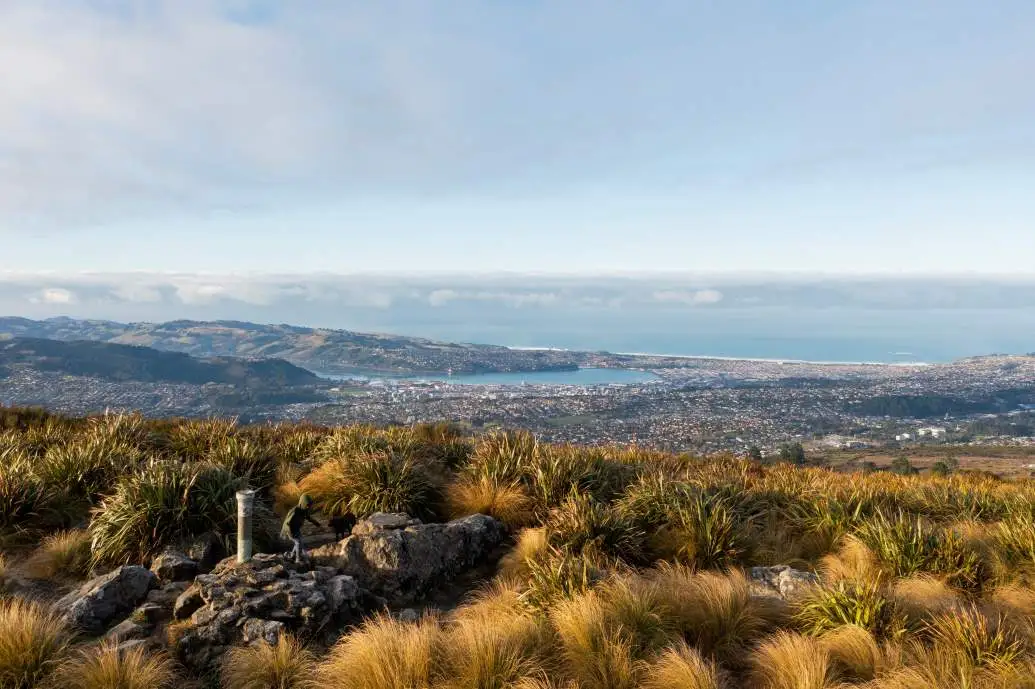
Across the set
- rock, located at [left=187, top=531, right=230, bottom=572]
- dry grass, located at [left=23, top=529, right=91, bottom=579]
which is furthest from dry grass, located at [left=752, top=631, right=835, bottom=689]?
dry grass, located at [left=23, top=529, right=91, bottom=579]

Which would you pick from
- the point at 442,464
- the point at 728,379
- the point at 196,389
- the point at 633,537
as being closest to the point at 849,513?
the point at 633,537

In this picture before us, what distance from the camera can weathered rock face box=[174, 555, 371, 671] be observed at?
5.56 metres

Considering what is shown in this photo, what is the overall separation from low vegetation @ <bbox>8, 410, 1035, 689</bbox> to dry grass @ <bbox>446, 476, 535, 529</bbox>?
0.12 ft

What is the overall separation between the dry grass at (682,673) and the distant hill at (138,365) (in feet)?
416

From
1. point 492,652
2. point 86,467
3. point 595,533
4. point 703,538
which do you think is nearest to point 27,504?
point 86,467

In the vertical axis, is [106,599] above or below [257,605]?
below

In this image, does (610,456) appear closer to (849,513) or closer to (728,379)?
(849,513)

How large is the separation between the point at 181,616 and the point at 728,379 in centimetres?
15212

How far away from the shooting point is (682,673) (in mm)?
4707

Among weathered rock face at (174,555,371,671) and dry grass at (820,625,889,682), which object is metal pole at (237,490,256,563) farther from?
dry grass at (820,625,889,682)

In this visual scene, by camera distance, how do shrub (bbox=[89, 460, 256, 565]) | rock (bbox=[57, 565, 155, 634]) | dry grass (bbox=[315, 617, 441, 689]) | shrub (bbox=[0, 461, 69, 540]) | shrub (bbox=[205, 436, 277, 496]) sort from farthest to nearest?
shrub (bbox=[205, 436, 277, 496]) < shrub (bbox=[0, 461, 69, 540]) < shrub (bbox=[89, 460, 256, 565]) < rock (bbox=[57, 565, 155, 634]) < dry grass (bbox=[315, 617, 441, 689])

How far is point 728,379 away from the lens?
146500 mm

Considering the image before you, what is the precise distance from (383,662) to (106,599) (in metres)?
3.59

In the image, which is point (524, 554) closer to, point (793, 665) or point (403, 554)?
point (403, 554)
